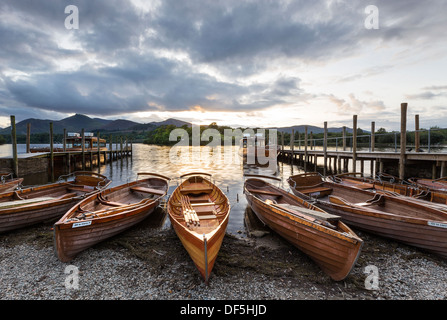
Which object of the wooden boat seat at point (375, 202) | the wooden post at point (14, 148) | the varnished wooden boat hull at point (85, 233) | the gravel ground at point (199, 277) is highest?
the wooden post at point (14, 148)

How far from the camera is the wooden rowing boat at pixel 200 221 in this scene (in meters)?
4.94

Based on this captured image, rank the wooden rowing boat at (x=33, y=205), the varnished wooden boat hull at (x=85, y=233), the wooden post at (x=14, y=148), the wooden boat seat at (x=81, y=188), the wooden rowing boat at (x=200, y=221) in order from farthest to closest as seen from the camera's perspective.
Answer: the wooden post at (x=14, y=148), the wooden boat seat at (x=81, y=188), the wooden rowing boat at (x=33, y=205), the varnished wooden boat hull at (x=85, y=233), the wooden rowing boat at (x=200, y=221)

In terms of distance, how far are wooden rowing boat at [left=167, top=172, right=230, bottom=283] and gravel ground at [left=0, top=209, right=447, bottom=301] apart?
64 cm

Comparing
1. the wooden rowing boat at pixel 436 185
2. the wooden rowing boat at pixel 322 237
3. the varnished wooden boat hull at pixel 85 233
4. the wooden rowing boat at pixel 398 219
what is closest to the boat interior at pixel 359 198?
the wooden rowing boat at pixel 398 219

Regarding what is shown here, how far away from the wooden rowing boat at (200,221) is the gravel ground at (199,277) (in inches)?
25.2

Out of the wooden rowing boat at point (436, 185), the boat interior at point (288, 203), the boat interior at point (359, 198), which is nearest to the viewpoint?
the boat interior at point (288, 203)

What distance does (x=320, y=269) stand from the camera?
5707 mm

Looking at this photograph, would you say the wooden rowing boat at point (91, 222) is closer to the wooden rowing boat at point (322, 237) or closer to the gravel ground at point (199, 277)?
the gravel ground at point (199, 277)

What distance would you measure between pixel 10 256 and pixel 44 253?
0.82 m

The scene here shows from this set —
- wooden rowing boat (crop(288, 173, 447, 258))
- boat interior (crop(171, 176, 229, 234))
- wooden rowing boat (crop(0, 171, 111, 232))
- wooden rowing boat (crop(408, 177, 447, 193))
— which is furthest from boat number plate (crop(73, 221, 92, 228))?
wooden rowing boat (crop(408, 177, 447, 193))

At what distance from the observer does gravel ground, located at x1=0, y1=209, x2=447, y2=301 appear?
4.78 m

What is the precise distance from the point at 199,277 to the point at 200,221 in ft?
6.56

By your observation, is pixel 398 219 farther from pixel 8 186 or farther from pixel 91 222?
pixel 8 186

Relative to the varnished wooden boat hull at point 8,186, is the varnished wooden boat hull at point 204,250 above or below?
below
